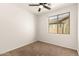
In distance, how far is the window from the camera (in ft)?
4.67

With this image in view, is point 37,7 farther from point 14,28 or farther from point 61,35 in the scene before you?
point 61,35

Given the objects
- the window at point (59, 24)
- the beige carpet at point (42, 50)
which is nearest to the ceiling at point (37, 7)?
the window at point (59, 24)

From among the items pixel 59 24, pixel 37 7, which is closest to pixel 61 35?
pixel 59 24

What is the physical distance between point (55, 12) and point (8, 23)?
0.87 meters

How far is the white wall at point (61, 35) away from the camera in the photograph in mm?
1402

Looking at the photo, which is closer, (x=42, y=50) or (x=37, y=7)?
(x=37, y=7)

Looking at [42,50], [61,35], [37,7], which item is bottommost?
[42,50]

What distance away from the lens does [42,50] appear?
1.54 m

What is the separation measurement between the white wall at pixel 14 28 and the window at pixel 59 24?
1.07 ft

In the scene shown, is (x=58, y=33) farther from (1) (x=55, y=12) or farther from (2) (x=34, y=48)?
(2) (x=34, y=48)

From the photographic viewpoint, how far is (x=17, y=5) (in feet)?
4.43

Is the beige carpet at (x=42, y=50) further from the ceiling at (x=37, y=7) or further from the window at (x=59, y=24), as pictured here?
the ceiling at (x=37, y=7)

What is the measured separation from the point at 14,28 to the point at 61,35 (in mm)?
858

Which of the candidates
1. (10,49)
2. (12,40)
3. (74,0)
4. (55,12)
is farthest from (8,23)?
(74,0)
